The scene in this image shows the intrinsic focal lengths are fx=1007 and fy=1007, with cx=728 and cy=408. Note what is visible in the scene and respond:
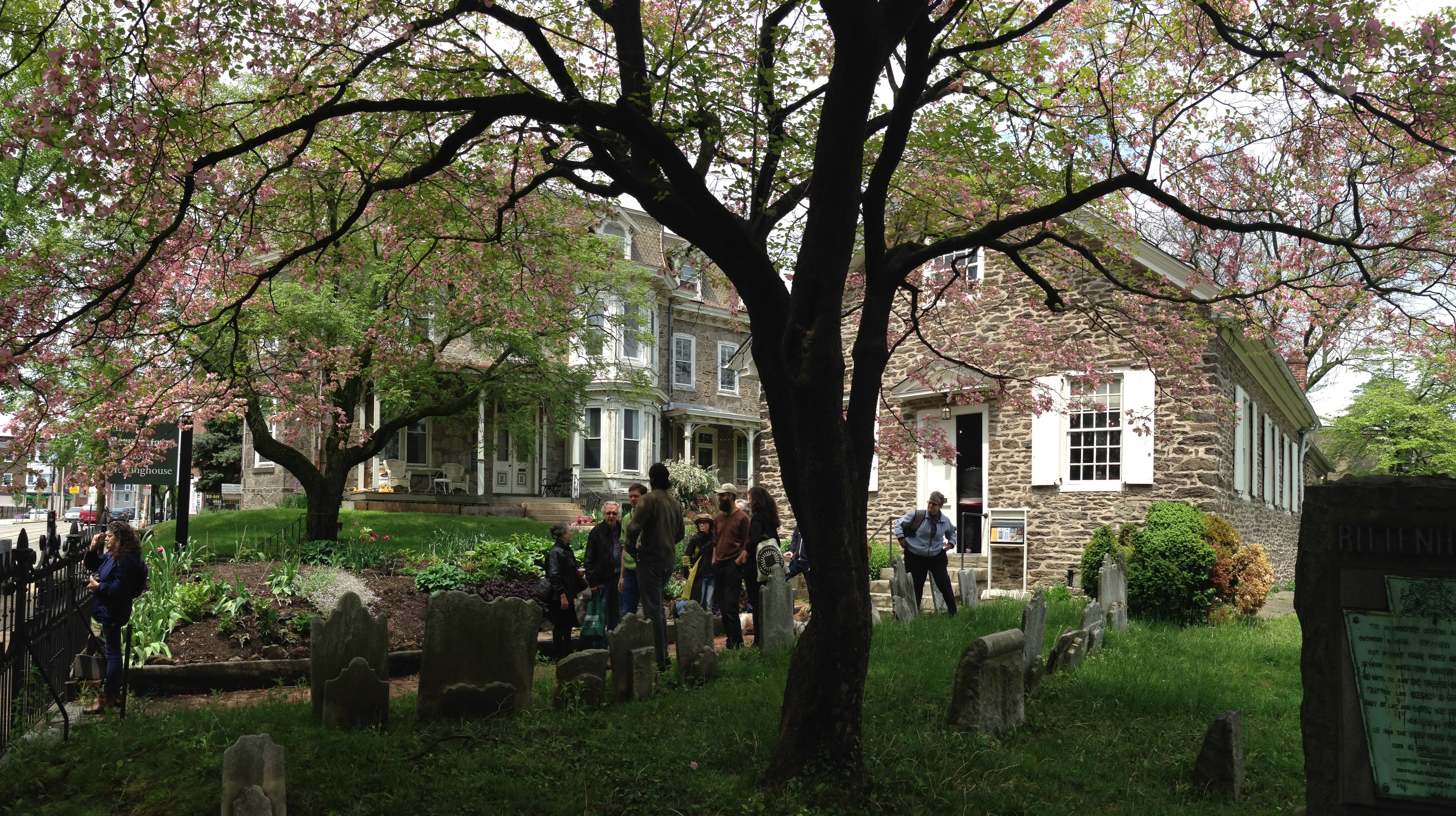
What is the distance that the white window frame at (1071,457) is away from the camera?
17.5 m

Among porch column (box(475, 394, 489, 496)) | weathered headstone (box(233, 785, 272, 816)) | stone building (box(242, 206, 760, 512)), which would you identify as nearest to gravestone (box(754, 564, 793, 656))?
weathered headstone (box(233, 785, 272, 816))

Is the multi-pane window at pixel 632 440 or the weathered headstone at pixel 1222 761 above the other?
the multi-pane window at pixel 632 440

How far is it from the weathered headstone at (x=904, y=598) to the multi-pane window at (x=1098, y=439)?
6.20 meters

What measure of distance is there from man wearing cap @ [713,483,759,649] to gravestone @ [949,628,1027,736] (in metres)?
4.08

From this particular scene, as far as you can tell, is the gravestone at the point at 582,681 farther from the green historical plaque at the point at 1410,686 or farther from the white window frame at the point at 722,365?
the white window frame at the point at 722,365

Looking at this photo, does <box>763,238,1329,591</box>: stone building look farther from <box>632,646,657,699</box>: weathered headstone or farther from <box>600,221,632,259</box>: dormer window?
<box>600,221,632,259</box>: dormer window

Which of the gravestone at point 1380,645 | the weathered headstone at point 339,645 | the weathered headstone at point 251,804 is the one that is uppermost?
the gravestone at point 1380,645

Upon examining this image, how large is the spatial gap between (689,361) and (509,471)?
309 inches

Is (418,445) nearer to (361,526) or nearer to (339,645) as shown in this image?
(361,526)

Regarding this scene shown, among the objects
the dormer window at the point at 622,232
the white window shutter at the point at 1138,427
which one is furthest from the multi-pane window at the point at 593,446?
the white window shutter at the point at 1138,427

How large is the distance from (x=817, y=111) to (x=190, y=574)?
9.53 meters

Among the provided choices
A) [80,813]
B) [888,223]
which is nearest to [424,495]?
[888,223]

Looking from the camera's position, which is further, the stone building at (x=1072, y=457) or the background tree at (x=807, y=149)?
the stone building at (x=1072, y=457)

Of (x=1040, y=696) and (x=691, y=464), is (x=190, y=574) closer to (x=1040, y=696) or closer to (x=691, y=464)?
(x=1040, y=696)
